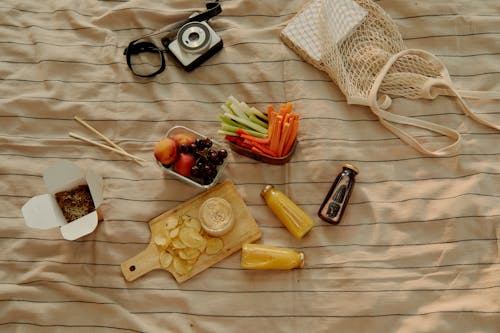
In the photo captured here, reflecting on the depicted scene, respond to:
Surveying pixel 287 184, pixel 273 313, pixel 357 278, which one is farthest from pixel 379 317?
pixel 287 184

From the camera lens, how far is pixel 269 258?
117 centimetres

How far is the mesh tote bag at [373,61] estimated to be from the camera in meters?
1.28

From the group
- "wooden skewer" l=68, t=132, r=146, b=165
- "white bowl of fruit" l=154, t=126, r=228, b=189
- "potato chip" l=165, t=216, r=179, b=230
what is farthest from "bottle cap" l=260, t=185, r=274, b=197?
"wooden skewer" l=68, t=132, r=146, b=165

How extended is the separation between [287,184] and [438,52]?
571mm

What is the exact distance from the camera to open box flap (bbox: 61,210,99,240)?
1.16m

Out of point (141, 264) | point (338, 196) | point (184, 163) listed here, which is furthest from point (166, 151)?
point (338, 196)

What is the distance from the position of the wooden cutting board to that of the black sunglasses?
1.27 ft

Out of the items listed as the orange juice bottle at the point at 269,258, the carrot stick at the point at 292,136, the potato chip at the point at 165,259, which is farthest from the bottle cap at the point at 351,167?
the potato chip at the point at 165,259

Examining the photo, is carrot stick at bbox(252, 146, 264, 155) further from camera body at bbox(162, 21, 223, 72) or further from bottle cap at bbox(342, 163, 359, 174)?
camera body at bbox(162, 21, 223, 72)

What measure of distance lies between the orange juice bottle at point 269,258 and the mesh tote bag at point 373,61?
43 cm

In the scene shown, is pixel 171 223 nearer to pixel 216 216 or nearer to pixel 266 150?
pixel 216 216

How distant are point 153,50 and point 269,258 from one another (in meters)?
0.67

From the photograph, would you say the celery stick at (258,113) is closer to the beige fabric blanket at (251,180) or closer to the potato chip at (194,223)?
the beige fabric blanket at (251,180)

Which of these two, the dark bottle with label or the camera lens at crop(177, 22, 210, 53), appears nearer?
the dark bottle with label
